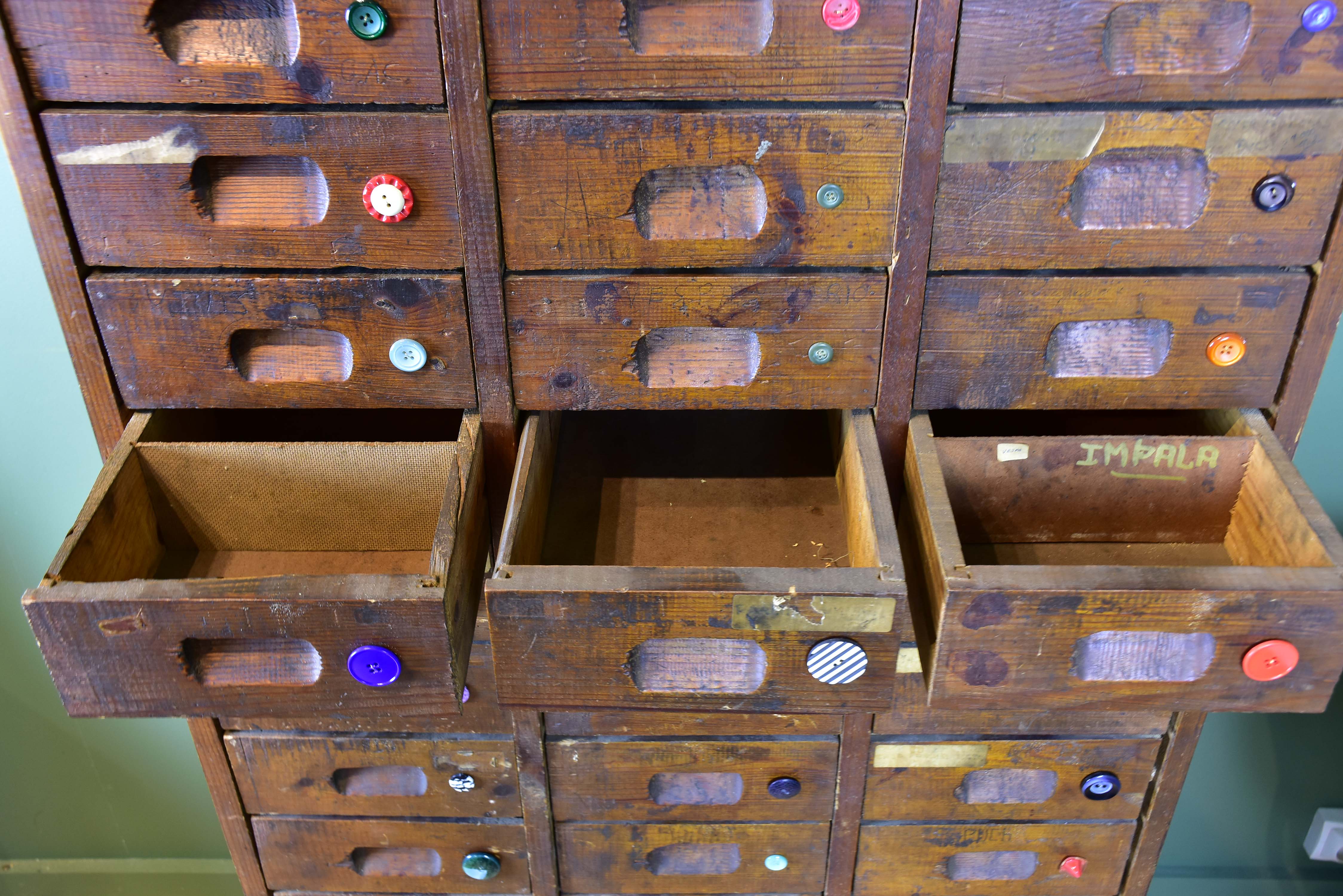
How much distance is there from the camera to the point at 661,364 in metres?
0.94

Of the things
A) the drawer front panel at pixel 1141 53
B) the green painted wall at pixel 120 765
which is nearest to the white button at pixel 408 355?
the drawer front panel at pixel 1141 53

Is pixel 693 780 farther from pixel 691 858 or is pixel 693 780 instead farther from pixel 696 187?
pixel 696 187

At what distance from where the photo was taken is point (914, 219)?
0.86 meters

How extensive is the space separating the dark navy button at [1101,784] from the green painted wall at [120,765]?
542 mm

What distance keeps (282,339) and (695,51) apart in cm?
47

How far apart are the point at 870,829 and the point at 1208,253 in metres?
0.70

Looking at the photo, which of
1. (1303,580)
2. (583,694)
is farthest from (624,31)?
(1303,580)

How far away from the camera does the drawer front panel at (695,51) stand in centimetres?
78

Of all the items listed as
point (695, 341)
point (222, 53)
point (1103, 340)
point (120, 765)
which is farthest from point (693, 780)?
point (120, 765)

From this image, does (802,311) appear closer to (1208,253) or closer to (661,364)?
(661,364)

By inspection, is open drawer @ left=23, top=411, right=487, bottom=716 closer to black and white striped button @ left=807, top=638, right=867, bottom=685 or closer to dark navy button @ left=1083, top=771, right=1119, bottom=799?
black and white striped button @ left=807, top=638, right=867, bottom=685

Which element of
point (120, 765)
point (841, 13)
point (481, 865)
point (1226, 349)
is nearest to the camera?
point (841, 13)

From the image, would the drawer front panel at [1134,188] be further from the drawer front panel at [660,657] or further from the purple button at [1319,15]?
the drawer front panel at [660,657]

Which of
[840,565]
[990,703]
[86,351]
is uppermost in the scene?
[86,351]
